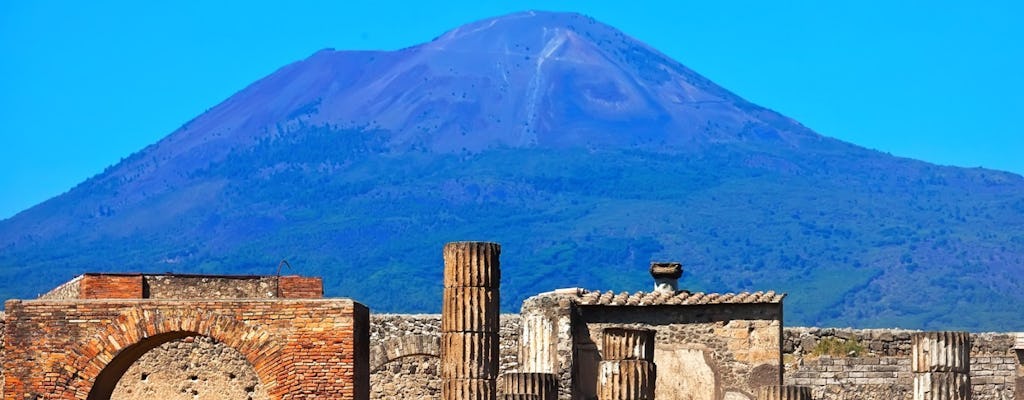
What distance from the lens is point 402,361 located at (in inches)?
1510

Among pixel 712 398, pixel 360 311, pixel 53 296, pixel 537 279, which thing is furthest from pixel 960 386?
pixel 537 279

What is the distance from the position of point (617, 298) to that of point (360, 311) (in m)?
6.88

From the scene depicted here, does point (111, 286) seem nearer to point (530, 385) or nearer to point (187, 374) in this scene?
point (187, 374)

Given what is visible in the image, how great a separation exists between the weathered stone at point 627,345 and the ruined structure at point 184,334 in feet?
11.5

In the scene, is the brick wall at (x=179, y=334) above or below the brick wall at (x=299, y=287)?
below

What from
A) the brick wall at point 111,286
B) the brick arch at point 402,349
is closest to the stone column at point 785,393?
the brick arch at point 402,349

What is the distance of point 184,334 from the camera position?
89.0 ft

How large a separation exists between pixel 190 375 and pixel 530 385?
8974mm

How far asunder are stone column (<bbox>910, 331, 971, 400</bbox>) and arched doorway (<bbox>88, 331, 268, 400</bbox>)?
426 inches

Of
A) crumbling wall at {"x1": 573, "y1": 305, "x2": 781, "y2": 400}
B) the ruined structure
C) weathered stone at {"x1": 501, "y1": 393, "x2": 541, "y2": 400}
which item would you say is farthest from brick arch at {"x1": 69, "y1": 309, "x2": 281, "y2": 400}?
crumbling wall at {"x1": 573, "y1": 305, "x2": 781, "y2": 400}

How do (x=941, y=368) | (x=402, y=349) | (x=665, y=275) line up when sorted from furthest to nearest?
(x=402, y=349) → (x=665, y=275) → (x=941, y=368)

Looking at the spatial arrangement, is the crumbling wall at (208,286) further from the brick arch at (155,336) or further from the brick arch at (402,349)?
the brick arch at (155,336)

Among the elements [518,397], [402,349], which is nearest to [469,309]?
[518,397]

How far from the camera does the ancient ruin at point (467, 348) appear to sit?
26.8m
